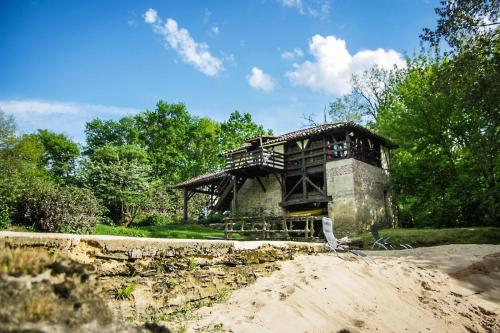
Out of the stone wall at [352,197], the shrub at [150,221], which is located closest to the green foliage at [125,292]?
the stone wall at [352,197]

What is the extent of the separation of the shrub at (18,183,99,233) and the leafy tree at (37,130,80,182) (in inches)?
890

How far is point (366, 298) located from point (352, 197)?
39.1ft

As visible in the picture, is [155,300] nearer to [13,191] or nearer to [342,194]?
[13,191]

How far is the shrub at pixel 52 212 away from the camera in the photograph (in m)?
12.5

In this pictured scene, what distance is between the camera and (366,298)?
553cm

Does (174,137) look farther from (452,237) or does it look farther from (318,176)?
(452,237)

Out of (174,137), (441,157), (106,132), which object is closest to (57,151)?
(106,132)

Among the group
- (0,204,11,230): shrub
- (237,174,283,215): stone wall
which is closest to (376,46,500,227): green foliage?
(237,174,283,215): stone wall

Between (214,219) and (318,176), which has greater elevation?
(318,176)

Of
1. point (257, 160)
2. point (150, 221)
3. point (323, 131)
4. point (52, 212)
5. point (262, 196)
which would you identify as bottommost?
point (150, 221)

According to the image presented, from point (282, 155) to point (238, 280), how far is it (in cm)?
1513

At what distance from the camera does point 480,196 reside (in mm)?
13859

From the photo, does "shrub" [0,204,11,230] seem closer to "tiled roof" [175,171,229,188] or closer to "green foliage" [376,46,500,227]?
"tiled roof" [175,171,229,188]

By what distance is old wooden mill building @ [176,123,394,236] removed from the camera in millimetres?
17375
